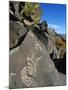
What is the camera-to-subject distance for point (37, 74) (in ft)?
7.25

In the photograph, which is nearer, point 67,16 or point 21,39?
point 21,39

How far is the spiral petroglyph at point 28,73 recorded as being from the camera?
2.17 m

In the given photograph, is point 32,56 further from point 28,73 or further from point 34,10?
point 34,10

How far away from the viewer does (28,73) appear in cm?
218

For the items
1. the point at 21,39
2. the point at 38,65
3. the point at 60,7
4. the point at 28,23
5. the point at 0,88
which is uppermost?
the point at 60,7

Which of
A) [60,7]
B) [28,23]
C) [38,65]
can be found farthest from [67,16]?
[38,65]

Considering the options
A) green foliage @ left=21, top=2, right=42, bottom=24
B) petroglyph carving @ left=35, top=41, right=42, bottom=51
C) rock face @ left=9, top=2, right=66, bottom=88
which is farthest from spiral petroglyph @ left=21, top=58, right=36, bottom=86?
green foliage @ left=21, top=2, right=42, bottom=24

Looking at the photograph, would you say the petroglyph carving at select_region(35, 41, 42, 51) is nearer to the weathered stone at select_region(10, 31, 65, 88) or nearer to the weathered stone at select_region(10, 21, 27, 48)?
the weathered stone at select_region(10, 31, 65, 88)

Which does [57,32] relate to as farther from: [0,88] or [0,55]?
[0,88]

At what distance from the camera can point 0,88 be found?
2.11m

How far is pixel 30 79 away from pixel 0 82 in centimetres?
25

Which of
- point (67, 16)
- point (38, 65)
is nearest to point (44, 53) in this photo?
point (38, 65)

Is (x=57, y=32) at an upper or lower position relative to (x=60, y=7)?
lower

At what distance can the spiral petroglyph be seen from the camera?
7.11ft
